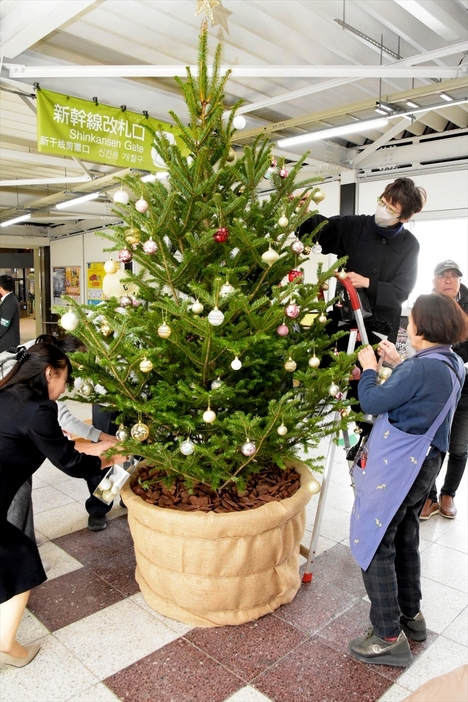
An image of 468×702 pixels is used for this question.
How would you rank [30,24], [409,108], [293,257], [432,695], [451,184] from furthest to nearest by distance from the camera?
[451,184] → [409,108] → [30,24] → [293,257] → [432,695]

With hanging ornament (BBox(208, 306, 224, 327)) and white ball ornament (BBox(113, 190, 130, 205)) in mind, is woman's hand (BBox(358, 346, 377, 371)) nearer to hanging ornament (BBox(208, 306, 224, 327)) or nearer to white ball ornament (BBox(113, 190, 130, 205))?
hanging ornament (BBox(208, 306, 224, 327))

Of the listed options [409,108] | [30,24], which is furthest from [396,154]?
[30,24]

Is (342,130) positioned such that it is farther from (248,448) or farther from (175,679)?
(175,679)

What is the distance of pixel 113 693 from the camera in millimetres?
1894

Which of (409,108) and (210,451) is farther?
(409,108)

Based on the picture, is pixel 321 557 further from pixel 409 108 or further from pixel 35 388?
pixel 409 108

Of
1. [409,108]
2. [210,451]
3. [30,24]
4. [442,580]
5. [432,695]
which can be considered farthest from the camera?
[409,108]

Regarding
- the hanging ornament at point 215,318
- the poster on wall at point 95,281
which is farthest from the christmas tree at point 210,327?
the poster on wall at point 95,281

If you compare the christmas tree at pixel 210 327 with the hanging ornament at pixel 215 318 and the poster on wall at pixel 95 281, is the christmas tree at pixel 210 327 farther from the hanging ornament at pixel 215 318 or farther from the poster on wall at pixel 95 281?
the poster on wall at pixel 95 281

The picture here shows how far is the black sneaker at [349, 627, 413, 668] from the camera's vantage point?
81.3 inches

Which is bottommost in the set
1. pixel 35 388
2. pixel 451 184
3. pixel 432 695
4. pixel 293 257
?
pixel 432 695

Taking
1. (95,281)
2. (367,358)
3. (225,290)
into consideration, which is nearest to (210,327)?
(225,290)

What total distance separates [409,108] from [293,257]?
400 cm

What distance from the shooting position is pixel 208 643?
7.11ft
